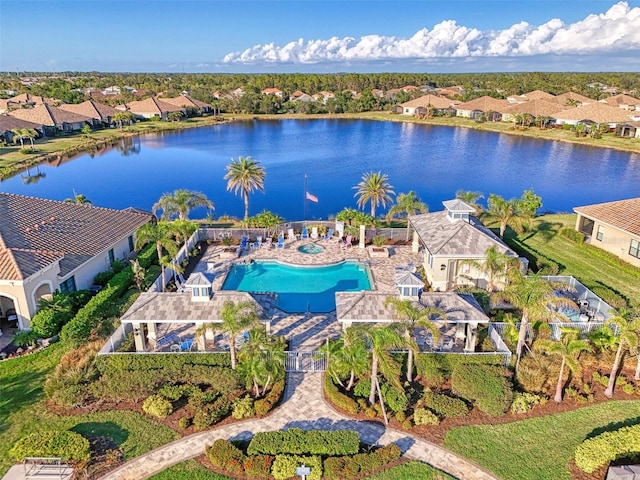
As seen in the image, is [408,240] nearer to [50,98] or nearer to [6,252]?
[6,252]

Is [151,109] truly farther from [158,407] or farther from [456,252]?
[158,407]

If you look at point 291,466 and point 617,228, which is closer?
point 291,466

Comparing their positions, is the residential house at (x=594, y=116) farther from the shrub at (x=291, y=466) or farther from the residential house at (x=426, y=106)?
the shrub at (x=291, y=466)

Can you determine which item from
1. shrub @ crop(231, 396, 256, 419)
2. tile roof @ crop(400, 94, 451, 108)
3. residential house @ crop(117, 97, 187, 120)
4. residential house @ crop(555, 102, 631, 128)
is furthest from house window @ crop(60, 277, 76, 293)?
tile roof @ crop(400, 94, 451, 108)

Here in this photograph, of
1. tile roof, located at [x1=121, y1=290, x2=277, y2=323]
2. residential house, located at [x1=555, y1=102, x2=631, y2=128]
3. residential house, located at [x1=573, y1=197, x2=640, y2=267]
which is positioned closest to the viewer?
tile roof, located at [x1=121, y1=290, x2=277, y2=323]

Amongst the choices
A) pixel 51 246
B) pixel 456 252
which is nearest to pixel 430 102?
pixel 456 252

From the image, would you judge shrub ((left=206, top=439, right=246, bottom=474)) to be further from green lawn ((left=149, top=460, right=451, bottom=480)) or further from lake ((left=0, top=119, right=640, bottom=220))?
lake ((left=0, top=119, right=640, bottom=220))

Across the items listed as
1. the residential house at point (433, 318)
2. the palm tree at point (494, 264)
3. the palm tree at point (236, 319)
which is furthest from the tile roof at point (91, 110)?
the palm tree at point (494, 264)
